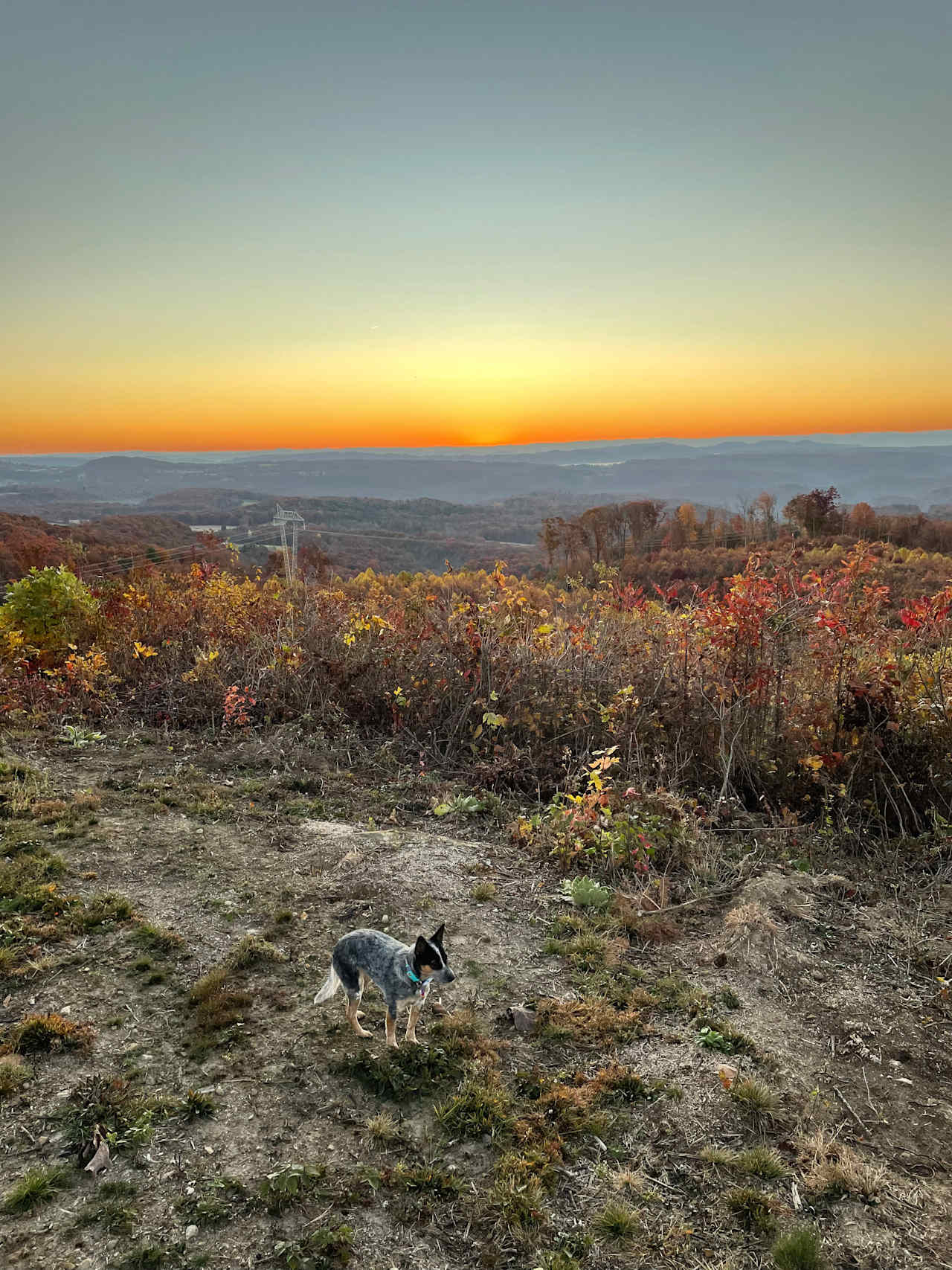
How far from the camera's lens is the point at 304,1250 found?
94.7 inches

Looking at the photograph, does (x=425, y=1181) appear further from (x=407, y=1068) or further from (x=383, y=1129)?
(x=407, y=1068)

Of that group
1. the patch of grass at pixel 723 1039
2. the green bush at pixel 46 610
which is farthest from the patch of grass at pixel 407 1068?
the green bush at pixel 46 610

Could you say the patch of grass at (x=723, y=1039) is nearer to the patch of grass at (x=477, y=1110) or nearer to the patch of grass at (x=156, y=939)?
the patch of grass at (x=477, y=1110)

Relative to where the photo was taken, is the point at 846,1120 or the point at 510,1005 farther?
the point at 510,1005

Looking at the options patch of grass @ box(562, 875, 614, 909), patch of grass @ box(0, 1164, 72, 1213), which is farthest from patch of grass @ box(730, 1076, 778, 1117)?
patch of grass @ box(0, 1164, 72, 1213)

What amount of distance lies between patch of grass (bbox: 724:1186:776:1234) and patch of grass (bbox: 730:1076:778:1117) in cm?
41

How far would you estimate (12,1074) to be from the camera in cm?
305

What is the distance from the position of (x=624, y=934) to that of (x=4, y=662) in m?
7.40

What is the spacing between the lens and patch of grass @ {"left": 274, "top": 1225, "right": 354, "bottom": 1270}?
2363mm

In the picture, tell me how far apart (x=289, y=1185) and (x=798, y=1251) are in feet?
6.06

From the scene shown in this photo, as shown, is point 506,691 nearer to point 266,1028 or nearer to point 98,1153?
point 266,1028

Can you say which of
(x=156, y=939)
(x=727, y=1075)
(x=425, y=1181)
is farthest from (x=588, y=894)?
(x=156, y=939)

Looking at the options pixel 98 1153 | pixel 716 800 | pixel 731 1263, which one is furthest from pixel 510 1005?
pixel 716 800

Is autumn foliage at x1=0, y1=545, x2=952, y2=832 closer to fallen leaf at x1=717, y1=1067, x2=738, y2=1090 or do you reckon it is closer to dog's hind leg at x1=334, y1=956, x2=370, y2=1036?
fallen leaf at x1=717, y1=1067, x2=738, y2=1090
